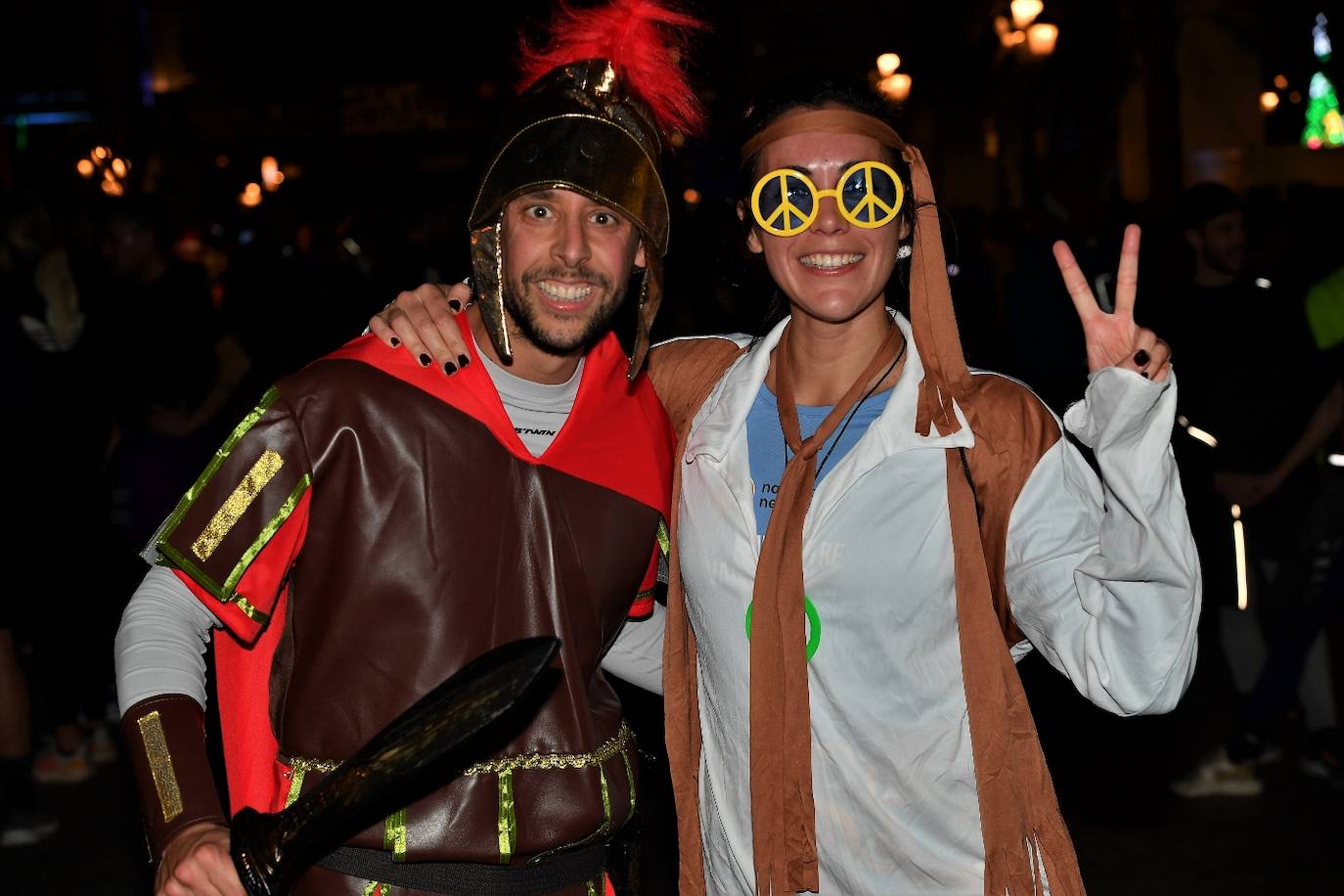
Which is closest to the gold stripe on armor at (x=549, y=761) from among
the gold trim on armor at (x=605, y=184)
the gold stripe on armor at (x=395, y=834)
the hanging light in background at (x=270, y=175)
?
the gold stripe on armor at (x=395, y=834)

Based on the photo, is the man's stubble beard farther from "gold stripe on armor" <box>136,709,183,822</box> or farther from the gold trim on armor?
"gold stripe on armor" <box>136,709,183,822</box>

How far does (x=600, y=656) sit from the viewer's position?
2.81m

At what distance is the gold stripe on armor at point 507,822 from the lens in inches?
99.3

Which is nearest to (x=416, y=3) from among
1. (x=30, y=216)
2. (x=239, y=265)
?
(x=239, y=265)

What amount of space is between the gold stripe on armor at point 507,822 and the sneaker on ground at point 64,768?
15.2 feet

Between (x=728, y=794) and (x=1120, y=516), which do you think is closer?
(x=1120, y=516)

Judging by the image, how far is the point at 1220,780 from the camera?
592 cm

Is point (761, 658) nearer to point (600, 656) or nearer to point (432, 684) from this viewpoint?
point (600, 656)

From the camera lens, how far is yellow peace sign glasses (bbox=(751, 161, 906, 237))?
2.81m

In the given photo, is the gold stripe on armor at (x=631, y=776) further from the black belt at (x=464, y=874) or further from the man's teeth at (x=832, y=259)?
the man's teeth at (x=832, y=259)

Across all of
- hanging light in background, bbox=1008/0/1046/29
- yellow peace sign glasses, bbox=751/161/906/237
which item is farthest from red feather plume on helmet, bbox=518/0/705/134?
hanging light in background, bbox=1008/0/1046/29

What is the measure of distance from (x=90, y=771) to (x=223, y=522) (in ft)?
15.2

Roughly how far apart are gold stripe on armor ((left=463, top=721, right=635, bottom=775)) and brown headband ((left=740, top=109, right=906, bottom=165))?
1327 millimetres

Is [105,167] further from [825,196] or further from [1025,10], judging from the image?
[825,196]
